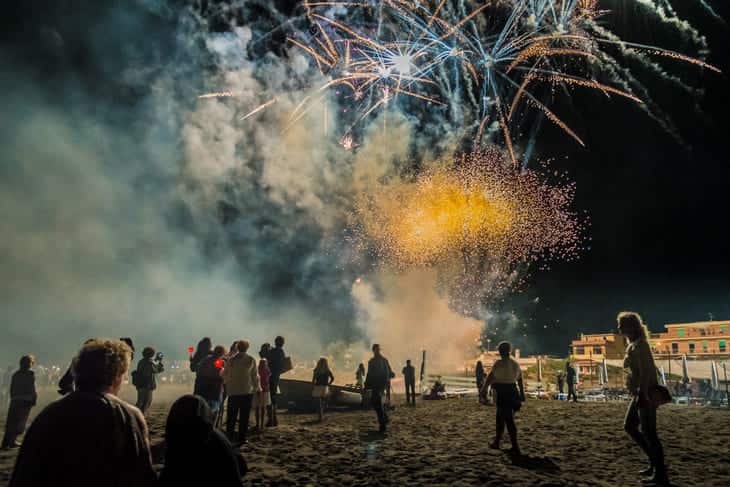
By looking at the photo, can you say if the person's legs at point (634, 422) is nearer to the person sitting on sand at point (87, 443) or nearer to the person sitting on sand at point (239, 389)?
the person sitting on sand at point (87, 443)

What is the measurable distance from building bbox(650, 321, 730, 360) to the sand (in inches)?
2388

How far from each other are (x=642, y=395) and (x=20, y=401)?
11.8 m

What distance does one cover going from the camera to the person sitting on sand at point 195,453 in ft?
8.30

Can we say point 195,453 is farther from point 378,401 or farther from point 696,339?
point 696,339

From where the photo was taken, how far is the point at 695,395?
70.4 feet

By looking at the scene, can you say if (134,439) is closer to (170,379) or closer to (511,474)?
(511,474)

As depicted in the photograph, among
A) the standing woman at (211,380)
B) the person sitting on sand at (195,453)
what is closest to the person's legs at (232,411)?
the standing woman at (211,380)

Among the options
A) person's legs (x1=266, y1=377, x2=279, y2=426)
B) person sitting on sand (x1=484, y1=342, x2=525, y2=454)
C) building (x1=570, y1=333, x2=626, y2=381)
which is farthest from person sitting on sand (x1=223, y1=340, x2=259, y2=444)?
building (x1=570, y1=333, x2=626, y2=381)

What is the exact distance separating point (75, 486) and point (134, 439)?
0.33 m

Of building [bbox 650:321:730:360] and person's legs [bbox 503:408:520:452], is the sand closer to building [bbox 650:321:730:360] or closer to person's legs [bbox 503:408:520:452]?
person's legs [bbox 503:408:520:452]

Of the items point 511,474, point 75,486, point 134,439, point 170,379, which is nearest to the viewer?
point 75,486


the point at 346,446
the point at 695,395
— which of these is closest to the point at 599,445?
the point at 346,446

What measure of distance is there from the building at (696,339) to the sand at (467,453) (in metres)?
60.6

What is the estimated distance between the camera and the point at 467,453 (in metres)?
7.89
